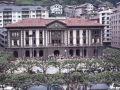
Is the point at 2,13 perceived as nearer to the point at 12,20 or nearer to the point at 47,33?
the point at 12,20

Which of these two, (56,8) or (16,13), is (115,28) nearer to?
(16,13)

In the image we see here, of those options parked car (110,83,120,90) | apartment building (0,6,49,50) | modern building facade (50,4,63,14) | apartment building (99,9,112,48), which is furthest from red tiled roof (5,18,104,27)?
modern building facade (50,4,63,14)

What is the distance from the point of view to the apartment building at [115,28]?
71.8 m

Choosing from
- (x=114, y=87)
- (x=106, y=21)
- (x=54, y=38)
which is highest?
(x=106, y=21)

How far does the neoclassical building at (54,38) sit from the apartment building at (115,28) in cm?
635

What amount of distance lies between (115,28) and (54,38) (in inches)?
668

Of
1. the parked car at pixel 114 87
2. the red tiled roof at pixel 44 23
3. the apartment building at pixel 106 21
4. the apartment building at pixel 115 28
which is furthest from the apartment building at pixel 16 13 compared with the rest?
the parked car at pixel 114 87

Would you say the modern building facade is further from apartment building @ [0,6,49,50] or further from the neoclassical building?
the neoclassical building

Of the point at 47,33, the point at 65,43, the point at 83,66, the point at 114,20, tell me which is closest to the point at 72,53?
the point at 65,43

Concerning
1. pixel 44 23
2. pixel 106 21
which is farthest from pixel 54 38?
pixel 106 21

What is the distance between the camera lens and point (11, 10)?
87812 mm

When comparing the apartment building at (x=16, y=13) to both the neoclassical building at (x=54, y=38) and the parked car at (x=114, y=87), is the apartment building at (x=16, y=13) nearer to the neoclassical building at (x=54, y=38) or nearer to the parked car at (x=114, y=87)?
the neoclassical building at (x=54, y=38)

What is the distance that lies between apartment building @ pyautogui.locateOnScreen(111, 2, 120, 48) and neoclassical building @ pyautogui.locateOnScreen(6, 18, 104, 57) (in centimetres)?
635

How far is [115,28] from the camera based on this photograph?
7425cm
